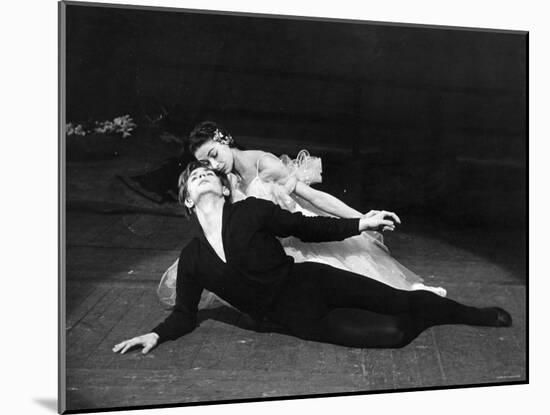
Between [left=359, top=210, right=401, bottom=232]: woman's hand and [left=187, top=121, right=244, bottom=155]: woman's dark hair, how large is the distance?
1139 mm

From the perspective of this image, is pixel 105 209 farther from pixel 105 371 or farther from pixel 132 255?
pixel 105 371

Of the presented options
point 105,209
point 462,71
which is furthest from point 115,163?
point 462,71

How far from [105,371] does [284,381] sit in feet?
3.85

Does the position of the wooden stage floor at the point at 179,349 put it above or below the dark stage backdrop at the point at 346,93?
below

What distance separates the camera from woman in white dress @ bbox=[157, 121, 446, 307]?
5980mm

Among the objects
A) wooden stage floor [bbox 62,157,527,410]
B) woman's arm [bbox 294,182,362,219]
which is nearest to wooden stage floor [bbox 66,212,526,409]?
wooden stage floor [bbox 62,157,527,410]

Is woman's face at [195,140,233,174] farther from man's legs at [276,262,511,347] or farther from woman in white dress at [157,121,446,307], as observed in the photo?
man's legs at [276,262,511,347]

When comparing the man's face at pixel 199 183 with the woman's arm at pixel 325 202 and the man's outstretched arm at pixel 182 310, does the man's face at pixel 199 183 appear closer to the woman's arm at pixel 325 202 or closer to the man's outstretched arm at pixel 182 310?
the man's outstretched arm at pixel 182 310

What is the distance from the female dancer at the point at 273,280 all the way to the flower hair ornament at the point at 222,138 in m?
0.19

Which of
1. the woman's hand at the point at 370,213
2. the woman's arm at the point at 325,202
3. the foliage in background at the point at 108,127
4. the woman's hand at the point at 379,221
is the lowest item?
the woman's hand at the point at 379,221

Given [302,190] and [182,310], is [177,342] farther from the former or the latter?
[302,190]

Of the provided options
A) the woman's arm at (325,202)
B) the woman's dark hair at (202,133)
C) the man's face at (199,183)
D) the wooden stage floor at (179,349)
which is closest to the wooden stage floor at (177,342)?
the wooden stage floor at (179,349)

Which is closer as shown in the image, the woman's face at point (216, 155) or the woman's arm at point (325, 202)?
the woman's face at point (216, 155)

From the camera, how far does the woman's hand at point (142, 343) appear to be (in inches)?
229
